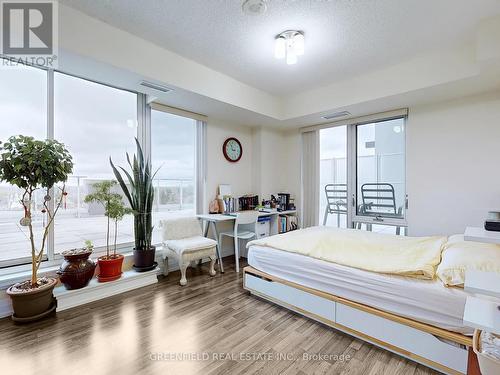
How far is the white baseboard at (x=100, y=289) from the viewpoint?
240 cm

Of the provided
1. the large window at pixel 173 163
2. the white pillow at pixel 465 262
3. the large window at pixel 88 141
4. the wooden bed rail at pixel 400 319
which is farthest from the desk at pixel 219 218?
the white pillow at pixel 465 262

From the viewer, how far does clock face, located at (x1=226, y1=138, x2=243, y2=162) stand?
13.6 ft

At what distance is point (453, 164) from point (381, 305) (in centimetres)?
225

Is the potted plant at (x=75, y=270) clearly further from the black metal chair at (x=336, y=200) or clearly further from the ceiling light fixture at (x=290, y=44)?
the black metal chair at (x=336, y=200)

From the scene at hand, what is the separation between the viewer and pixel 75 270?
96.2 inches

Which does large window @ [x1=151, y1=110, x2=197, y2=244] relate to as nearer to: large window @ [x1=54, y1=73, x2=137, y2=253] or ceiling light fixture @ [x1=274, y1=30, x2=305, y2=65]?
large window @ [x1=54, y1=73, x2=137, y2=253]

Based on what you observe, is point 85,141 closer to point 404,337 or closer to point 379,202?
point 404,337

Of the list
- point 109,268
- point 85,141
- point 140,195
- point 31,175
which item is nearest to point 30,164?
point 31,175

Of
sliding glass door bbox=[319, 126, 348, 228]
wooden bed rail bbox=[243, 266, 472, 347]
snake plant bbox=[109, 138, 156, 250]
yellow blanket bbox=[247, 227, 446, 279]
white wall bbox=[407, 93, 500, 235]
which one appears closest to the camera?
wooden bed rail bbox=[243, 266, 472, 347]

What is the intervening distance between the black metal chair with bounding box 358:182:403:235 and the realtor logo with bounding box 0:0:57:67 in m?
4.09

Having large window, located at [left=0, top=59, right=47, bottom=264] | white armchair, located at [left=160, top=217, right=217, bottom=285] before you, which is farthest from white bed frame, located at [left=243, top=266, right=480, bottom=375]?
large window, located at [left=0, top=59, right=47, bottom=264]

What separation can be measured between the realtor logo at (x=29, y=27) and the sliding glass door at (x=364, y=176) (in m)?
3.73

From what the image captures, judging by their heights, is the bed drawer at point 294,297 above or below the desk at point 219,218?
below

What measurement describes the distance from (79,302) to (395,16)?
399 cm
